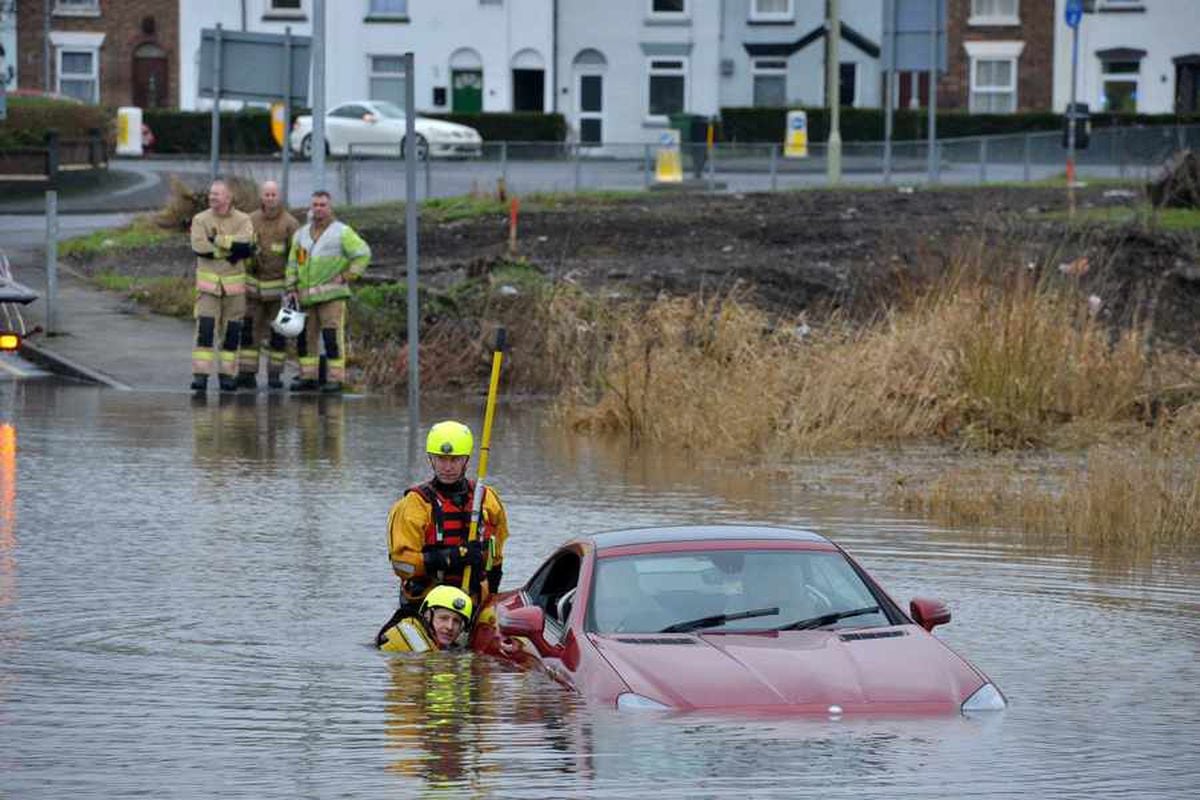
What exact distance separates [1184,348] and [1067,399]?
17.1 feet

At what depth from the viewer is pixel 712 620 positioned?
10312 mm

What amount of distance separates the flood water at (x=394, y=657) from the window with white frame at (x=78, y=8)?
50.3 meters

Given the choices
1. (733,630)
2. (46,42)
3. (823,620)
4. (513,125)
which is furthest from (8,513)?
(46,42)

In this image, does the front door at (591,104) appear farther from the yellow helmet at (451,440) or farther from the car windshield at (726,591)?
the car windshield at (726,591)

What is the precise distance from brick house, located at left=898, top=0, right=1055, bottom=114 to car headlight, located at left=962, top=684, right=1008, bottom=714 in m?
59.9

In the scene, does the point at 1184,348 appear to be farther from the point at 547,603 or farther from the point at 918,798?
the point at 918,798

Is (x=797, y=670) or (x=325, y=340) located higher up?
(x=325, y=340)

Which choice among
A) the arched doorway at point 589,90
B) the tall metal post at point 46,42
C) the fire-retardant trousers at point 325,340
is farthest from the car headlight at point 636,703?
the tall metal post at point 46,42

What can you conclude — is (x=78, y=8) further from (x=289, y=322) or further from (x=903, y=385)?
(x=903, y=385)

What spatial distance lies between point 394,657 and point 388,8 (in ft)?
188

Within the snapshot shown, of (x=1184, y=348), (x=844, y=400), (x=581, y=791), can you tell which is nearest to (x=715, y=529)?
(x=581, y=791)

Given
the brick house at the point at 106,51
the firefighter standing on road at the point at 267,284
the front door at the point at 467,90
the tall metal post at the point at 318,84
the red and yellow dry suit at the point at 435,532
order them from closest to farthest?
the red and yellow dry suit at the point at 435,532 → the firefighter standing on road at the point at 267,284 → the tall metal post at the point at 318,84 → the front door at the point at 467,90 → the brick house at the point at 106,51

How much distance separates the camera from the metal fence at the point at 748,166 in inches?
1735

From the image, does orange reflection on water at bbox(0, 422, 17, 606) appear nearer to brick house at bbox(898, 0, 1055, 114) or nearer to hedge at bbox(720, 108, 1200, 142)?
hedge at bbox(720, 108, 1200, 142)
